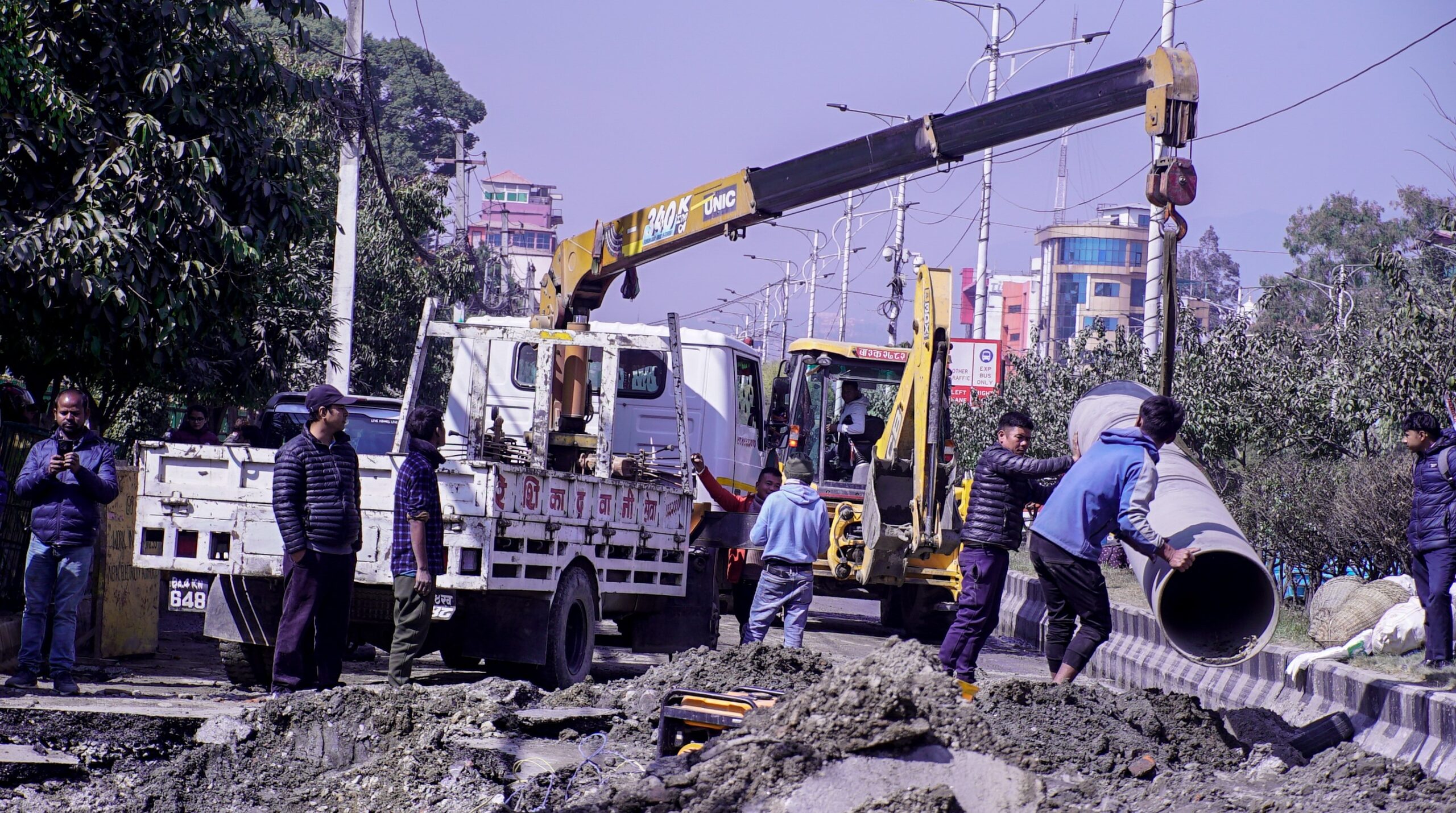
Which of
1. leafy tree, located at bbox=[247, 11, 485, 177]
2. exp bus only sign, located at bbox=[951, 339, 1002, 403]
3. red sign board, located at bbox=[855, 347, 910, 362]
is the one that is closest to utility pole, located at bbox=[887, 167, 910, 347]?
exp bus only sign, located at bbox=[951, 339, 1002, 403]

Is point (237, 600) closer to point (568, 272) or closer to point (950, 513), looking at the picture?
point (568, 272)

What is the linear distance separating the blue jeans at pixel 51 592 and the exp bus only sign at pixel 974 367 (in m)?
29.4

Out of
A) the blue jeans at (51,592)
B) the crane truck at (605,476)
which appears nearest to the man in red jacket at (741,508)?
the crane truck at (605,476)

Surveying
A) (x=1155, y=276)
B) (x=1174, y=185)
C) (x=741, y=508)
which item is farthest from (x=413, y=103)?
(x=1174, y=185)

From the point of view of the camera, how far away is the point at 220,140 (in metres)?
9.98

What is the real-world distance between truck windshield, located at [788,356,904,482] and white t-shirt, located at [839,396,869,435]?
Result: 0.01 m

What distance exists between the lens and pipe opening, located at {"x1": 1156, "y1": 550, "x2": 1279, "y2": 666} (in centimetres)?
689

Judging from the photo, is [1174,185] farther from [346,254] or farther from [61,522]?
[346,254]

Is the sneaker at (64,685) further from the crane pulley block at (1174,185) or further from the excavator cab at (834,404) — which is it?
the excavator cab at (834,404)

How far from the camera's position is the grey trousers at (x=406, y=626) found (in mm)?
7500

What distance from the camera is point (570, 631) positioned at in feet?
29.9

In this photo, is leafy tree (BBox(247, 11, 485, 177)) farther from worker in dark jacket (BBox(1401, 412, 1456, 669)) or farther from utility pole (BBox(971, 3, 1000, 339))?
worker in dark jacket (BBox(1401, 412, 1456, 669))

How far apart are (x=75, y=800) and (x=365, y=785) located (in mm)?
1134

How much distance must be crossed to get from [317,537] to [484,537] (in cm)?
94
